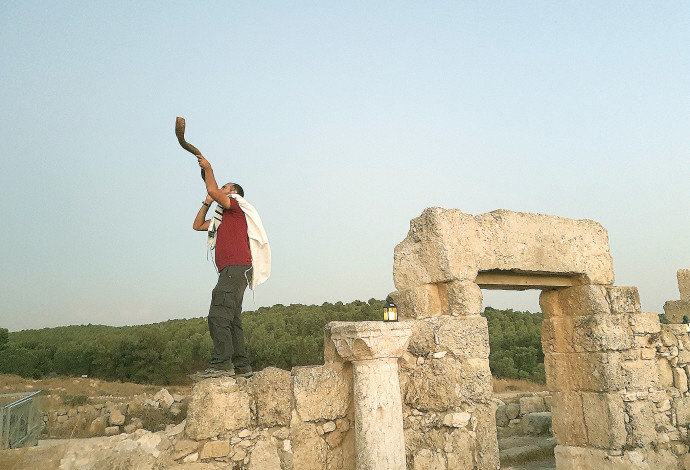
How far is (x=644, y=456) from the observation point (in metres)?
4.82

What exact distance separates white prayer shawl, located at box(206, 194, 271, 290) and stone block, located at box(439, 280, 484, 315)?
5.49ft

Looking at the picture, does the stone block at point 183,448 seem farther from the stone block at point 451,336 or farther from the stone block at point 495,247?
the stone block at point 495,247

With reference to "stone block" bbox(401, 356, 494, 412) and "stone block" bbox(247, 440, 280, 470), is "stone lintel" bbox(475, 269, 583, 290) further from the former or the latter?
"stone block" bbox(247, 440, 280, 470)

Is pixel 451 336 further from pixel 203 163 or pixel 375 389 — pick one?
pixel 203 163

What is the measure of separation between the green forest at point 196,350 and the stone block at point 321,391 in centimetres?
1361

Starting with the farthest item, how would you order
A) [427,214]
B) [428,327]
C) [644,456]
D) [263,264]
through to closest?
1. [644,456]
2. [427,214]
3. [428,327]
4. [263,264]

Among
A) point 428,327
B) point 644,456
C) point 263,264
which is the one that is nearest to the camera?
point 263,264

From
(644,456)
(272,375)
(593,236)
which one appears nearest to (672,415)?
(644,456)

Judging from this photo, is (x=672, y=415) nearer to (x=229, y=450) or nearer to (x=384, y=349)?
(x=384, y=349)

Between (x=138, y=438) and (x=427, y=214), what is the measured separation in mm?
2997

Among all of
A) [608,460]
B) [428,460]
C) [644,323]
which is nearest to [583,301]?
[644,323]

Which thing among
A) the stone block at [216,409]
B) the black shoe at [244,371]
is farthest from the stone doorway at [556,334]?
the stone block at [216,409]

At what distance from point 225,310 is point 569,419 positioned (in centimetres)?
409

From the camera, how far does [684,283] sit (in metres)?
8.91
